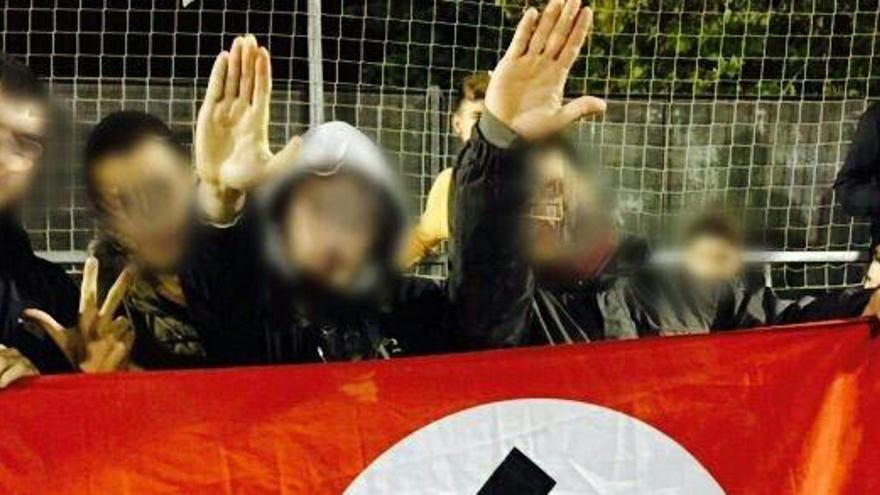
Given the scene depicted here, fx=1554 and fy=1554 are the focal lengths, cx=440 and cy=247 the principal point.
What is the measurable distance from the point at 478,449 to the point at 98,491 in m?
0.86

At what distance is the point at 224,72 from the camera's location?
3498 millimetres

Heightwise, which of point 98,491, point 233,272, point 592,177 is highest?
point 592,177

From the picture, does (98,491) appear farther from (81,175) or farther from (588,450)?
(588,450)

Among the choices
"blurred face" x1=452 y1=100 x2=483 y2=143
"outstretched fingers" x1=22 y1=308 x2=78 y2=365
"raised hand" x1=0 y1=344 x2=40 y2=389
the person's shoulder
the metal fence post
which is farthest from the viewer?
the metal fence post

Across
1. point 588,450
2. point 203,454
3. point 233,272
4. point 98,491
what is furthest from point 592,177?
point 98,491

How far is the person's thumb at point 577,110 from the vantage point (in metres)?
3.50

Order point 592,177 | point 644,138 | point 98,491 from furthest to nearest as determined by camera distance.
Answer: point 644,138, point 592,177, point 98,491

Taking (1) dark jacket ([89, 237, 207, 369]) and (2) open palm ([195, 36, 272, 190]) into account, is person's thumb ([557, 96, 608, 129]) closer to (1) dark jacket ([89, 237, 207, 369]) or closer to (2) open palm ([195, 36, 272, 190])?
(2) open palm ([195, 36, 272, 190])

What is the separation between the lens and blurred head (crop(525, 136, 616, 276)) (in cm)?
354

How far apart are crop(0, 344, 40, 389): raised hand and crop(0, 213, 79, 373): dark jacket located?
0.04 metres

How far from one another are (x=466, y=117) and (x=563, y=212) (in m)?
0.36

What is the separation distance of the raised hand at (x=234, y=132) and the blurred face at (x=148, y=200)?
0.07 metres

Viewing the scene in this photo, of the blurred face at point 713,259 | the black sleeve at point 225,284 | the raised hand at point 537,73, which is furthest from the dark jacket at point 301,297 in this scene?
the blurred face at point 713,259

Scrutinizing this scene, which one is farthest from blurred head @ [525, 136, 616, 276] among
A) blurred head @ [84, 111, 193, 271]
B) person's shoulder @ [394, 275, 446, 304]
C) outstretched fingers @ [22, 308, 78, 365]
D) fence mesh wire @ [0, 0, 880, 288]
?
outstretched fingers @ [22, 308, 78, 365]
